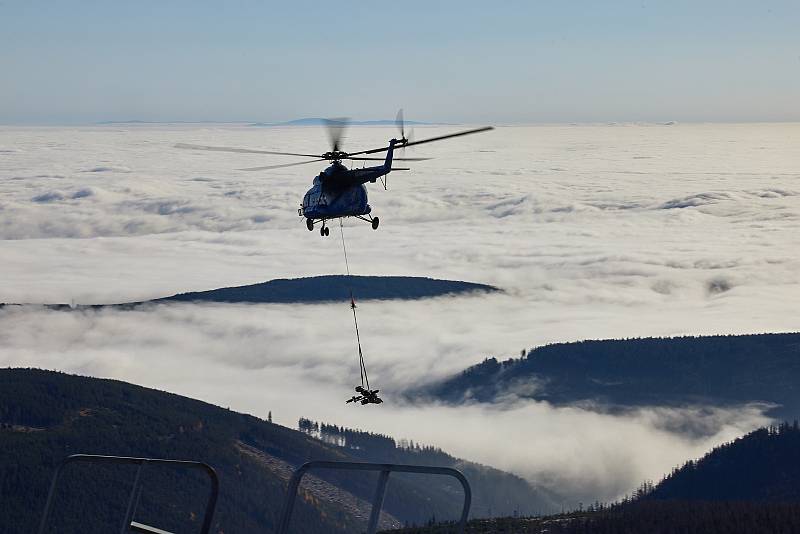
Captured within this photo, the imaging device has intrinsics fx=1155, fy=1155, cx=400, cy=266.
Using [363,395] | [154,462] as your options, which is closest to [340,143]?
[363,395]

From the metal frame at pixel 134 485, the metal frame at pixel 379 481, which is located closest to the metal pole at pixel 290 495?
the metal frame at pixel 379 481

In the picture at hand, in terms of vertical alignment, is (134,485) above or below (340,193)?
above

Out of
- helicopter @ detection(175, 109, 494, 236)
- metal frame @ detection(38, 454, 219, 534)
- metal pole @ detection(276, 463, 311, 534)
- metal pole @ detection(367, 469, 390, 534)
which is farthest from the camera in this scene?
helicopter @ detection(175, 109, 494, 236)

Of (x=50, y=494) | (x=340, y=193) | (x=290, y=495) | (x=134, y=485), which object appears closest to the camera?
(x=290, y=495)

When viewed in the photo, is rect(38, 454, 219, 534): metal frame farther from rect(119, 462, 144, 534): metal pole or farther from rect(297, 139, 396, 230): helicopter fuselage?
rect(297, 139, 396, 230): helicopter fuselage

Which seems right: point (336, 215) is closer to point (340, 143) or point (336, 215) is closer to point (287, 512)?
point (340, 143)

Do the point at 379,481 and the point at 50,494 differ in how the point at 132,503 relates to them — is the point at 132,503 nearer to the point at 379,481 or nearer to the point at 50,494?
the point at 50,494

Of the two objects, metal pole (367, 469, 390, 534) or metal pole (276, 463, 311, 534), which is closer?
metal pole (276, 463, 311, 534)

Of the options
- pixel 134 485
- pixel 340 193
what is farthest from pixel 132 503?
A: pixel 340 193

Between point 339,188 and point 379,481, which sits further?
point 339,188

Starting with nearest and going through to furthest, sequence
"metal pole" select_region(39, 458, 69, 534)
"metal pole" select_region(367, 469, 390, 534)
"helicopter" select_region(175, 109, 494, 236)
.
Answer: "metal pole" select_region(39, 458, 69, 534) → "metal pole" select_region(367, 469, 390, 534) → "helicopter" select_region(175, 109, 494, 236)

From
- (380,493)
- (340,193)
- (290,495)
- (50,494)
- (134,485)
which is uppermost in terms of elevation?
(290,495)

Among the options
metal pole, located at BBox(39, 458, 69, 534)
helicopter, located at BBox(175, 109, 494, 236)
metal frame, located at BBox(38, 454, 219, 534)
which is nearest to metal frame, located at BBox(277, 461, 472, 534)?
metal frame, located at BBox(38, 454, 219, 534)
